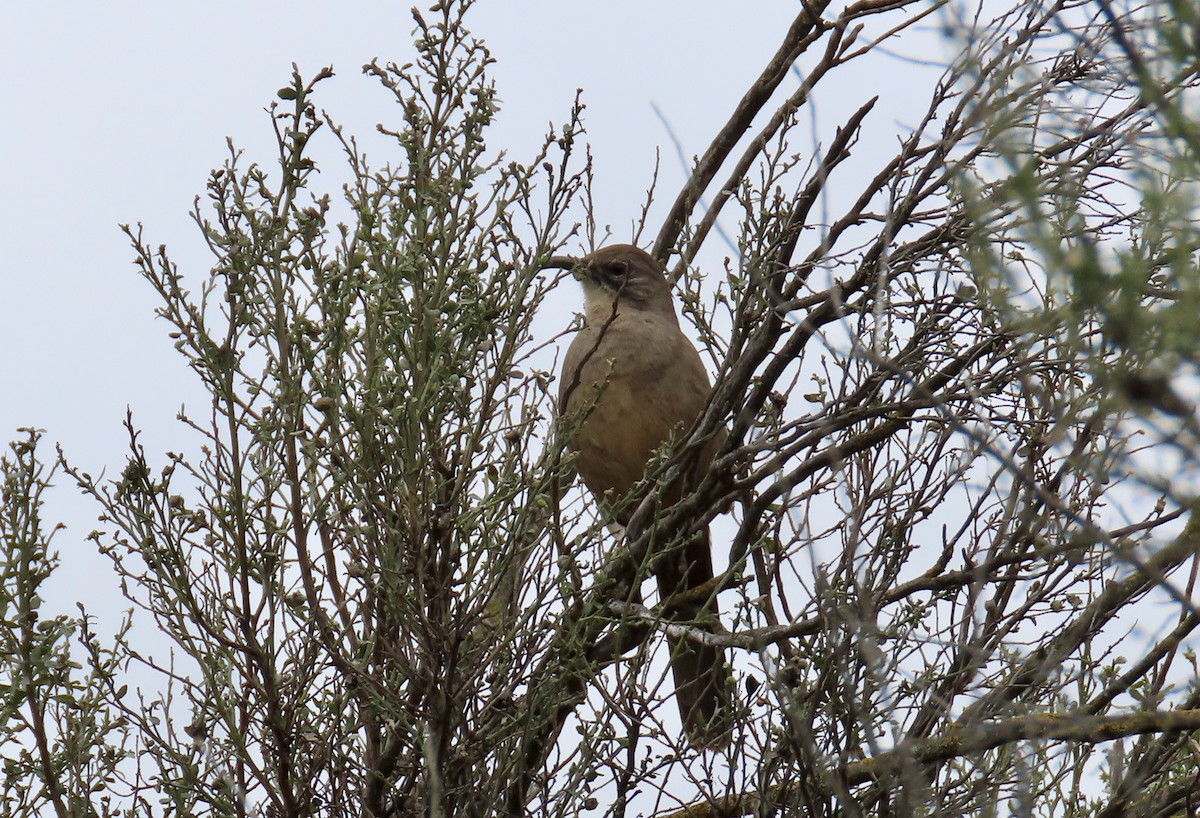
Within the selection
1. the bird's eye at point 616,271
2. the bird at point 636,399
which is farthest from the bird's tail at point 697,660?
the bird's eye at point 616,271

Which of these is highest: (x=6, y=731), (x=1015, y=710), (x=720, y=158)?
(x=720, y=158)

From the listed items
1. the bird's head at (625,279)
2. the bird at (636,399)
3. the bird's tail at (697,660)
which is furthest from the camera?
the bird's head at (625,279)

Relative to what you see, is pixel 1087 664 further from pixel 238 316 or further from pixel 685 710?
pixel 238 316

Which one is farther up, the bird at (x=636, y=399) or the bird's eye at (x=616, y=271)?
the bird's eye at (x=616, y=271)

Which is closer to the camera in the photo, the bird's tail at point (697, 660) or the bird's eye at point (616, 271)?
the bird's tail at point (697, 660)

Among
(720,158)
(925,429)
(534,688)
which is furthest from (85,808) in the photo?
(720,158)

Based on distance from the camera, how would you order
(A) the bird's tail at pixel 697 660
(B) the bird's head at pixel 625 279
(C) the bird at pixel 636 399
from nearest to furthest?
(A) the bird's tail at pixel 697 660 < (C) the bird at pixel 636 399 < (B) the bird's head at pixel 625 279

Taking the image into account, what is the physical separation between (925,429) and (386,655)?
1.75 m

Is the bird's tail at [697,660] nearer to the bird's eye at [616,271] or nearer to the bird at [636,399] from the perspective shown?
the bird at [636,399]

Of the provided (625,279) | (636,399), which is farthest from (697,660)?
(625,279)

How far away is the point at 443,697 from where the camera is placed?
312 cm

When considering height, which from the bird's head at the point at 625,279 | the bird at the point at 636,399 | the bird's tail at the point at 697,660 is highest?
the bird's head at the point at 625,279

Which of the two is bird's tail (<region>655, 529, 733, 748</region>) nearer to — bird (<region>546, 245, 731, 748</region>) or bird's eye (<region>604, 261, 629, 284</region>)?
bird (<region>546, 245, 731, 748</region>)

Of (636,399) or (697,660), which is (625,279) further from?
(697,660)
